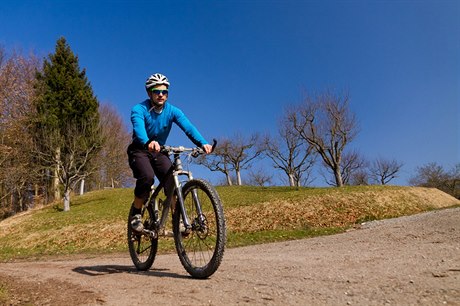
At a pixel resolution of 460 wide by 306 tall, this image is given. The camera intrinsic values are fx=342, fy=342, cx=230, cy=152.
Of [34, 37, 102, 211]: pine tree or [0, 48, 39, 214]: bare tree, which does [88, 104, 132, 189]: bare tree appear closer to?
[34, 37, 102, 211]: pine tree

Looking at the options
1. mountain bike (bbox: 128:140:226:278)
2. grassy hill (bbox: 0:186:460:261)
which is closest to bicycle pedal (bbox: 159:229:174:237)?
mountain bike (bbox: 128:140:226:278)

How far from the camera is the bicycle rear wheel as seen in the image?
5.00m

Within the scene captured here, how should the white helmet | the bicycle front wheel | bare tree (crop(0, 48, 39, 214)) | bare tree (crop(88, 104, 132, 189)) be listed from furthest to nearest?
bare tree (crop(88, 104, 132, 189))
bare tree (crop(0, 48, 39, 214))
the white helmet
the bicycle front wheel

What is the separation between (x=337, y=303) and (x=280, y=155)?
152 feet

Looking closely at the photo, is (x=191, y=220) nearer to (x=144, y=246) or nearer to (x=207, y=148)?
(x=207, y=148)

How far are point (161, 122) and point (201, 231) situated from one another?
171 centimetres

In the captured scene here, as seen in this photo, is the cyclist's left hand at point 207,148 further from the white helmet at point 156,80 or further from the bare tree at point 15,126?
the bare tree at point 15,126

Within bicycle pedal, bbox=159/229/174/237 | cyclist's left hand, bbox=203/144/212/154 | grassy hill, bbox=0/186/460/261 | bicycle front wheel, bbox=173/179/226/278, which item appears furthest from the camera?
grassy hill, bbox=0/186/460/261

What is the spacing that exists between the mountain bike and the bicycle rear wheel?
0.05 ft

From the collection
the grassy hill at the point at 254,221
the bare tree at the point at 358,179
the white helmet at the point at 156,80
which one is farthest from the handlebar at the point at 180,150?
the bare tree at the point at 358,179

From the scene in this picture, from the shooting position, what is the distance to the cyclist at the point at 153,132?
183 inches

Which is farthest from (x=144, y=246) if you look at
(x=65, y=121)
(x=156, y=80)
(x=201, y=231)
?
(x=65, y=121)

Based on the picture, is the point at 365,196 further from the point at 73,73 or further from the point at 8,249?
the point at 73,73

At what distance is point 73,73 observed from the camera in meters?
36.2
